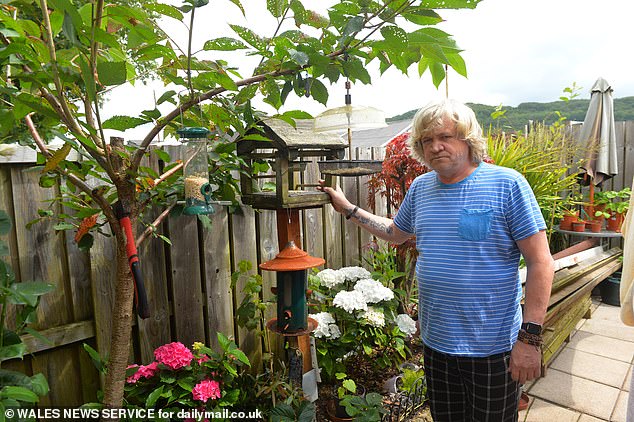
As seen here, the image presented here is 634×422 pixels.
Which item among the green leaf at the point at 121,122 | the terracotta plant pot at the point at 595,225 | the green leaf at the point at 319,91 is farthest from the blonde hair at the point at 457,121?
the terracotta plant pot at the point at 595,225

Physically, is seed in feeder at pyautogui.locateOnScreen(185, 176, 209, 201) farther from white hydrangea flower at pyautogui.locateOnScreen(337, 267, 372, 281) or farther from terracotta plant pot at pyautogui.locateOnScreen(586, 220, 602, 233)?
terracotta plant pot at pyautogui.locateOnScreen(586, 220, 602, 233)

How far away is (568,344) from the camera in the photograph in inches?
128

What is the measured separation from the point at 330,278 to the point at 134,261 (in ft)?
5.14

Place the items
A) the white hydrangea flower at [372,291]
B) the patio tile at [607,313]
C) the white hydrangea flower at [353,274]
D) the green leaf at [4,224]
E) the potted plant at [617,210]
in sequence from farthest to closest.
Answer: the potted plant at [617,210] → the patio tile at [607,313] → the white hydrangea flower at [353,274] → the white hydrangea flower at [372,291] → the green leaf at [4,224]

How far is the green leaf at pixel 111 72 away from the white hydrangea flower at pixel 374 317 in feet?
6.34

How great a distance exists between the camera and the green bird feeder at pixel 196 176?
1331mm

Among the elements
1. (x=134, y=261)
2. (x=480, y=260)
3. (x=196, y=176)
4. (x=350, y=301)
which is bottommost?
(x=350, y=301)

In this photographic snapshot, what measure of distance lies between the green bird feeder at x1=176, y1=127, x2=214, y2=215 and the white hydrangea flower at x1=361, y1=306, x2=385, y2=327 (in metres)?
1.36

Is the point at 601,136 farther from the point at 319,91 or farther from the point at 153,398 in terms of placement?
the point at 153,398

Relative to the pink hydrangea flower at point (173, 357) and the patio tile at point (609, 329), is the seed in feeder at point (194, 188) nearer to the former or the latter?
the pink hydrangea flower at point (173, 357)

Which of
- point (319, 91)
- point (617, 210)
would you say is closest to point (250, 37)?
point (319, 91)

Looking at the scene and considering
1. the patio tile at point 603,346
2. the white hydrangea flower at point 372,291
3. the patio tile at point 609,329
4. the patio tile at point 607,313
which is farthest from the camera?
the patio tile at point 607,313

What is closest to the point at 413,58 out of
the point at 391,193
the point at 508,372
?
the point at 508,372

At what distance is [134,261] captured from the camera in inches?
45.3
